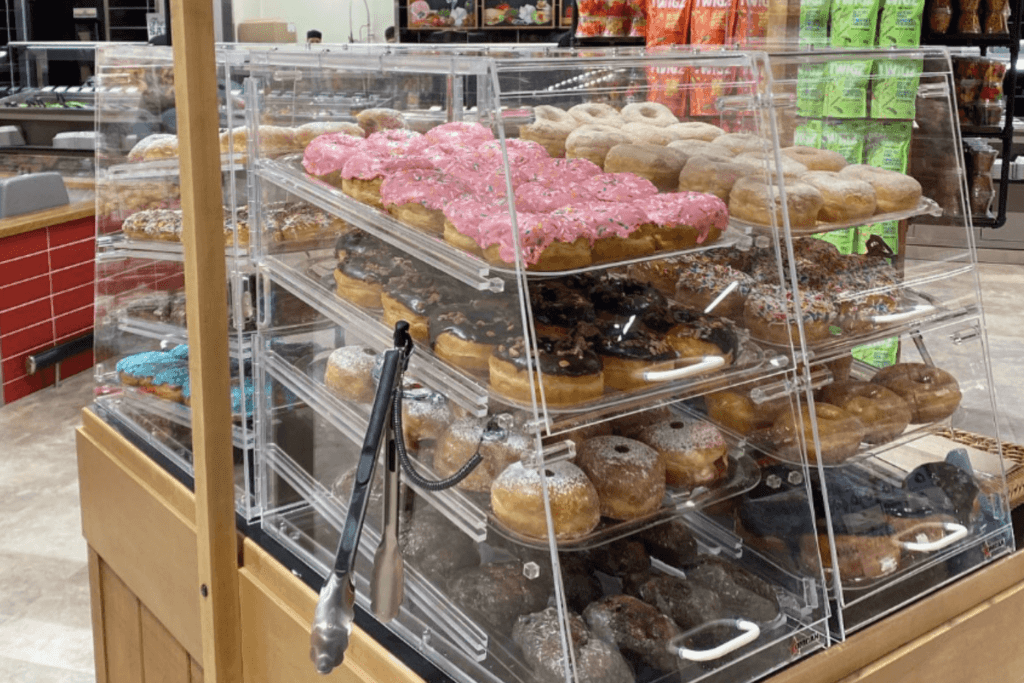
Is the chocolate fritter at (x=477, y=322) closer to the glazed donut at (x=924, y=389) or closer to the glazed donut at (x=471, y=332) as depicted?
the glazed donut at (x=471, y=332)

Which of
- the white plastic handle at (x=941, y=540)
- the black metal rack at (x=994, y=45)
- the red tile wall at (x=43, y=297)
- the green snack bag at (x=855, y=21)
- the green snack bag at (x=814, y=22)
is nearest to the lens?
the white plastic handle at (x=941, y=540)

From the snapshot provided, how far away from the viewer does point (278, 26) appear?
8.78 ft

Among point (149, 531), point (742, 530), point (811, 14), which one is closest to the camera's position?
point (742, 530)

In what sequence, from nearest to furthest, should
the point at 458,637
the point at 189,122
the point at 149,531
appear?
the point at 458,637, the point at 189,122, the point at 149,531

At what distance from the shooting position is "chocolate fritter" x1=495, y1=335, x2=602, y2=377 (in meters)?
1.28

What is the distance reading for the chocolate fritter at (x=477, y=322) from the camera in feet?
4.40

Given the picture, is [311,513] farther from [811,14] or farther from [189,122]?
[811,14]

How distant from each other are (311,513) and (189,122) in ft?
2.19

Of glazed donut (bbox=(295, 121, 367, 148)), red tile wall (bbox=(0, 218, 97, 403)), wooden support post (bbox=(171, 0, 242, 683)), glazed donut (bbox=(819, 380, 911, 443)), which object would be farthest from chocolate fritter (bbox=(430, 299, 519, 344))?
red tile wall (bbox=(0, 218, 97, 403))

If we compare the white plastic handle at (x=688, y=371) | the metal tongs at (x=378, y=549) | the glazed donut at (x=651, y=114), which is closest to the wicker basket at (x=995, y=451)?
the white plastic handle at (x=688, y=371)

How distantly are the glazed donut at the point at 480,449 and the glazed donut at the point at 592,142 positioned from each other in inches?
20.1

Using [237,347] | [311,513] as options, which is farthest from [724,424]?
[237,347]

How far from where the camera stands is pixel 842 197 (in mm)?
1756

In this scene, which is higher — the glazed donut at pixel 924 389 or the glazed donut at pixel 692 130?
the glazed donut at pixel 692 130
